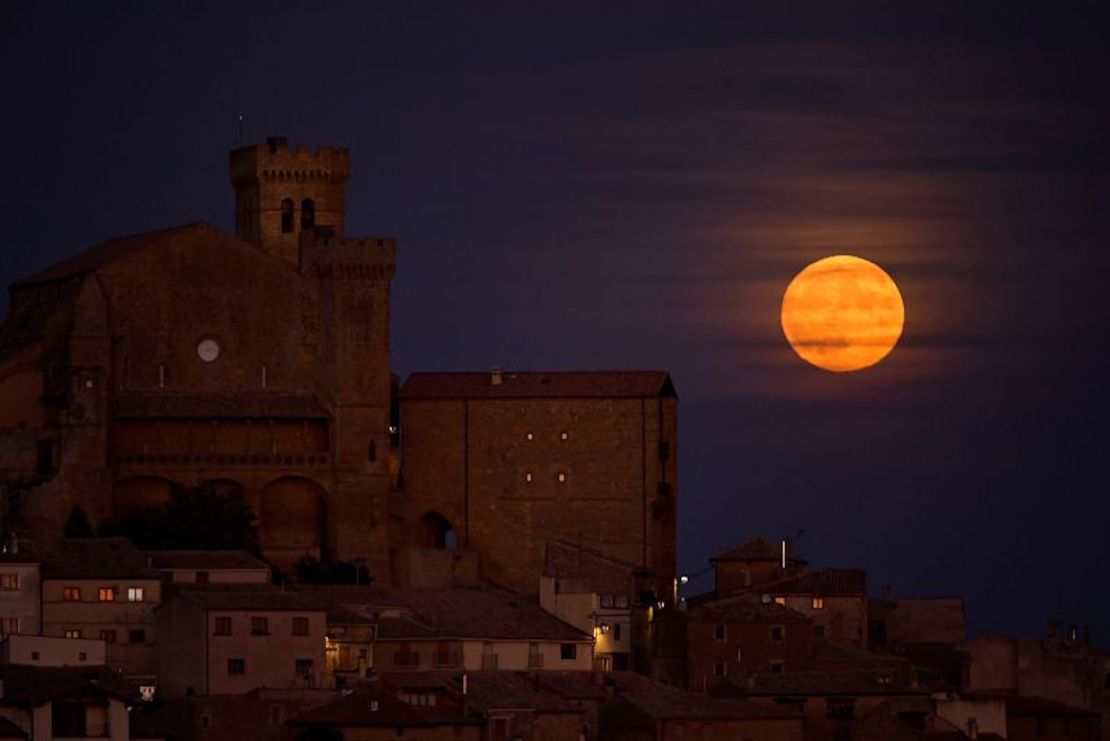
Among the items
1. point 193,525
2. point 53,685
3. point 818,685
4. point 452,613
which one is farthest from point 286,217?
point 53,685

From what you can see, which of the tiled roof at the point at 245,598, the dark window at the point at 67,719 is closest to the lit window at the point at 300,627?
the tiled roof at the point at 245,598

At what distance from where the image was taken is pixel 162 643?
94250mm

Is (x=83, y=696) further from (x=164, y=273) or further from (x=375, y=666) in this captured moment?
(x=164, y=273)

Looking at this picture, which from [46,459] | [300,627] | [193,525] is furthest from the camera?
[46,459]

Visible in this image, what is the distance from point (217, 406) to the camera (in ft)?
363

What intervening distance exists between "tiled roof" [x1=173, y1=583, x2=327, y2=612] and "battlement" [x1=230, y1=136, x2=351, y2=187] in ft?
76.5

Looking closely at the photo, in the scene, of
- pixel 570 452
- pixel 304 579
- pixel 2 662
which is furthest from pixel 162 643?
pixel 570 452

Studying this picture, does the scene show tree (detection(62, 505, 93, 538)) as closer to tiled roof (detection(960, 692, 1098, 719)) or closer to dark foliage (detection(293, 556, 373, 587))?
dark foliage (detection(293, 556, 373, 587))

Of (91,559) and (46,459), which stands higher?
(46,459)

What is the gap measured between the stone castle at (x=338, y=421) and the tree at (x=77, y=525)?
330 cm

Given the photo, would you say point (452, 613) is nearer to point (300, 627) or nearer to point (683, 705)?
point (300, 627)

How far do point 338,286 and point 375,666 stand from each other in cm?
1794

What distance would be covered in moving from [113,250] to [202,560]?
16928mm

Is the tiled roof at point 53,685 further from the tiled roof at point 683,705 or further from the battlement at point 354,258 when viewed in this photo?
the battlement at point 354,258
